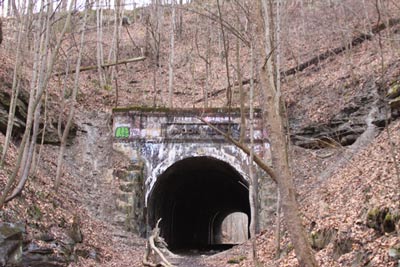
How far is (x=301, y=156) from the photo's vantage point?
15062 millimetres

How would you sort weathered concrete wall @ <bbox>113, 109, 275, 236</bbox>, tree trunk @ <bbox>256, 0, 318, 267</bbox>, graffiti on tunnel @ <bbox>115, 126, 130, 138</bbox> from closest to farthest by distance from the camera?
tree trunk @ <bbox>256, 0, 318, 267</bbox>
weathered concrete wall @ <bbox>113, 109, 275, 236</bbox>
graffiti on tunnel @ <bbox>115, 126, 130, 138</bbox>

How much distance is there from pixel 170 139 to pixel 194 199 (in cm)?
1051

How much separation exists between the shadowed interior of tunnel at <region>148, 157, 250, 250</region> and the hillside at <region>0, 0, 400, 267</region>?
2448mm

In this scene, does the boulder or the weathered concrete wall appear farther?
the weathered concrete wall

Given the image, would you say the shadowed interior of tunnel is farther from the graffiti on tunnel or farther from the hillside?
the hillside

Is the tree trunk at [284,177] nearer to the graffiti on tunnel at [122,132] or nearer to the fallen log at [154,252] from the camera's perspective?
the fallen log at [154,252]

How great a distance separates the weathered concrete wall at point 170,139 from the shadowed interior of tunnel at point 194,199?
0.39 metres

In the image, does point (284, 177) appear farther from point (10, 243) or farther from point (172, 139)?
point (172, 139)

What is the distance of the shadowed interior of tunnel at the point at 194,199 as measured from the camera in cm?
1670

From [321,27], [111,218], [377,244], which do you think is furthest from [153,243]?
[321,27]

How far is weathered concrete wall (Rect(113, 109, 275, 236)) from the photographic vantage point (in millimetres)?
15359

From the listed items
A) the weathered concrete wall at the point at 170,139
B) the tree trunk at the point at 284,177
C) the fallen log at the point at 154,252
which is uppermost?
the weathered concrete wall at the point at 170,139

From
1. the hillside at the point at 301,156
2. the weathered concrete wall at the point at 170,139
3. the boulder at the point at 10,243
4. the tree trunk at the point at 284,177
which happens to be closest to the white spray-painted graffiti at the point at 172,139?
the weathered concrete wall at the point at 170,139

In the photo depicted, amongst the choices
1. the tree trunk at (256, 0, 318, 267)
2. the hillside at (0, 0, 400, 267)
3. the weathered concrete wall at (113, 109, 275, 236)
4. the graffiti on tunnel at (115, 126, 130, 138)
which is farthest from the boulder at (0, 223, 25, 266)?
the graffiti on tunnel at (115, 126, 130, 138)
